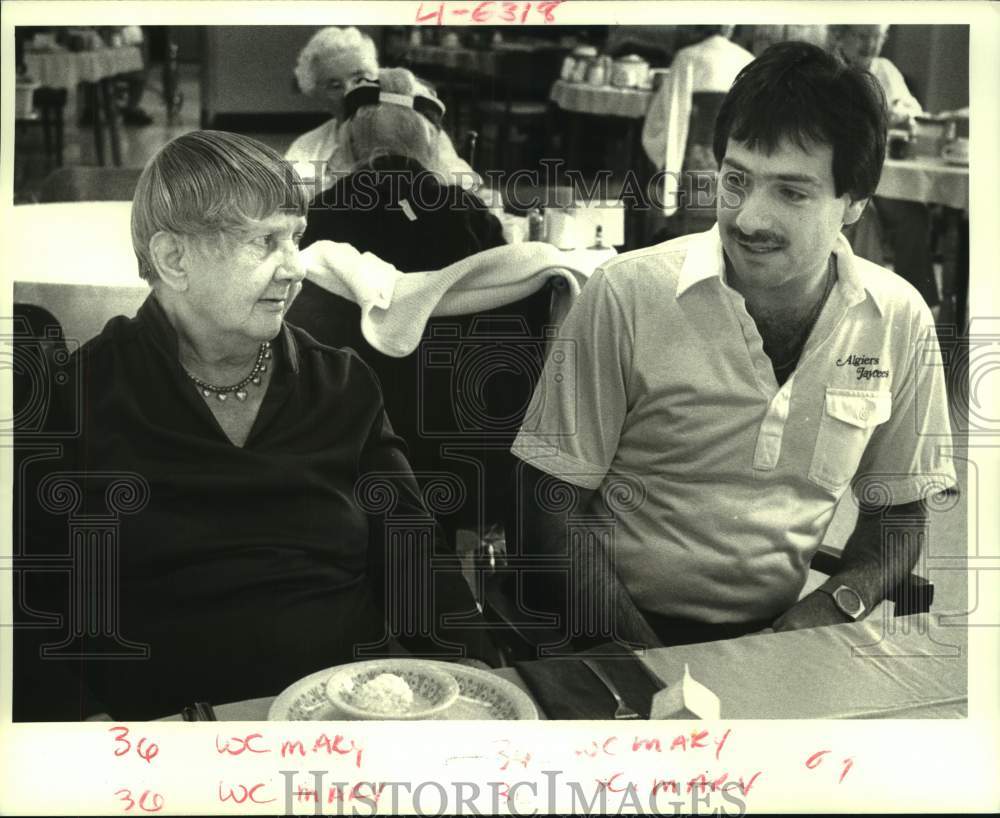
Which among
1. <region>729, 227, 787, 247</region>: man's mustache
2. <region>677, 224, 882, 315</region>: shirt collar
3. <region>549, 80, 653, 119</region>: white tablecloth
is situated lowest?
<region>677, 224, 882, 315</region>: shirt collar

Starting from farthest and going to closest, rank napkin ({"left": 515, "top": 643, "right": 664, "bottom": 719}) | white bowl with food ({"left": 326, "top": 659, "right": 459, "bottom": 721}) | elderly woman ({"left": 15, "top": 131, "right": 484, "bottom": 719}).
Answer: elderly woman ({"left": 15, "top": 131, "right": 484, "bottom": 719}) → napkin ({"left": 515, "top": 643, "right": 664, "bottom": 719}) → white bowl with food ({"left": 326, "top": 659, "right": 459, "bottom": 721})

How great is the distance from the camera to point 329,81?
7.45ft

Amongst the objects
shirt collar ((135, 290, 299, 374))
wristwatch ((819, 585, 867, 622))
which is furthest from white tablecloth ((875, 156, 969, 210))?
shirt collar ((135, 290, 299, 374))

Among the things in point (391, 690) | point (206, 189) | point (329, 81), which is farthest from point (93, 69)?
point (391, 690)

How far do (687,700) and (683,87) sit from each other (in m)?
1.06

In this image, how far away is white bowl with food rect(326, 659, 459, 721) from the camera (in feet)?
6.63

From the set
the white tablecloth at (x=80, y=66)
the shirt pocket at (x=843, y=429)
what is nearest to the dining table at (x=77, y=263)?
the white tablecloth at (x=80, y=66)

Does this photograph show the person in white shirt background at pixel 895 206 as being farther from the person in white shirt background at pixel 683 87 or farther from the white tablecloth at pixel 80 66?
the white tablecloth at pixel 80 66

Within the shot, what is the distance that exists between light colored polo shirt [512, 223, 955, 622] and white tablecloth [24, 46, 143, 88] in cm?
89

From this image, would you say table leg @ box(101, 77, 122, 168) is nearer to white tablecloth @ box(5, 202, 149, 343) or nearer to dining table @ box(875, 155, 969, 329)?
white tablecloth @ box(5, 202, 149, 343)

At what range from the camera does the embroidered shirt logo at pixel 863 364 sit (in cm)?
233

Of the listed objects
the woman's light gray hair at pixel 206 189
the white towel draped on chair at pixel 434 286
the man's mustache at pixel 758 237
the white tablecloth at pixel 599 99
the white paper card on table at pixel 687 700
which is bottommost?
the white paper card on table at pixel 687 700

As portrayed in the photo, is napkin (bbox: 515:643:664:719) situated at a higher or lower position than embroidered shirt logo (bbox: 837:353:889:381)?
lower

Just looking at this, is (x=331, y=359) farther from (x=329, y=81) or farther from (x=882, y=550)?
(x=882, y=550)
